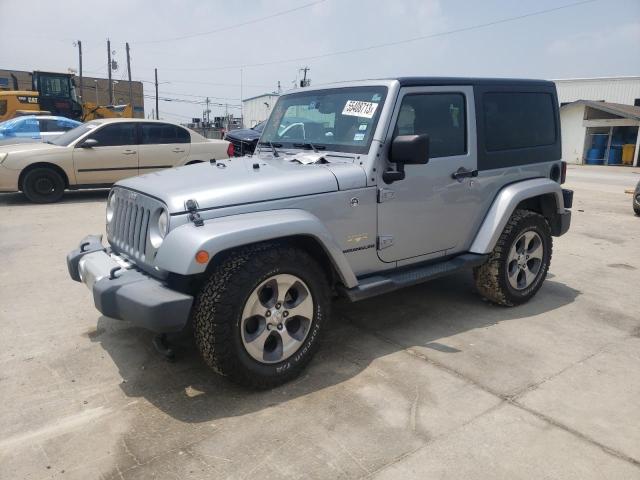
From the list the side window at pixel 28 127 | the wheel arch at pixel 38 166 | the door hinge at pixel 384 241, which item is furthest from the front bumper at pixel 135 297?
the side window at pixel 28 127

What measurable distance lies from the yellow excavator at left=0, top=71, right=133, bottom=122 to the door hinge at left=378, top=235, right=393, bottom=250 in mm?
18617

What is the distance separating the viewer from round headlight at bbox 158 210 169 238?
2965 mm

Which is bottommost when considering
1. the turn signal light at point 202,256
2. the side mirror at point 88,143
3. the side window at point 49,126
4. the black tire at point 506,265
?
the black tire at point 506,265

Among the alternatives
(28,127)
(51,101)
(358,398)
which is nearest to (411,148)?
(358,398)

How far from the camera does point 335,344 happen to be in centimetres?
389

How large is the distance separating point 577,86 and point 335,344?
3465 centimetres

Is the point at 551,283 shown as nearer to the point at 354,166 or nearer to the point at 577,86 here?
the point at 354,166

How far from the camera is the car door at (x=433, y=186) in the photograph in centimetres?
374

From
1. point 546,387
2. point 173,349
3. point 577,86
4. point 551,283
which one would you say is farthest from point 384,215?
point 577,86

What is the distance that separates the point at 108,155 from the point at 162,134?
118 centimetres

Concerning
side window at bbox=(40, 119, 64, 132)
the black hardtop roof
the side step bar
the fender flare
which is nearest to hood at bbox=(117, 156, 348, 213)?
the side step bar

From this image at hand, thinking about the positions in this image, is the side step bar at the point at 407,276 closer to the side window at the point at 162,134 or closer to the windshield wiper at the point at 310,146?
the windshield wiper at the point at 310,146

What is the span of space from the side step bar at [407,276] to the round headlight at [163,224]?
4.18 ft

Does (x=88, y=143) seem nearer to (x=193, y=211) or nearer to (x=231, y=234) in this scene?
(x=193, y=211)
